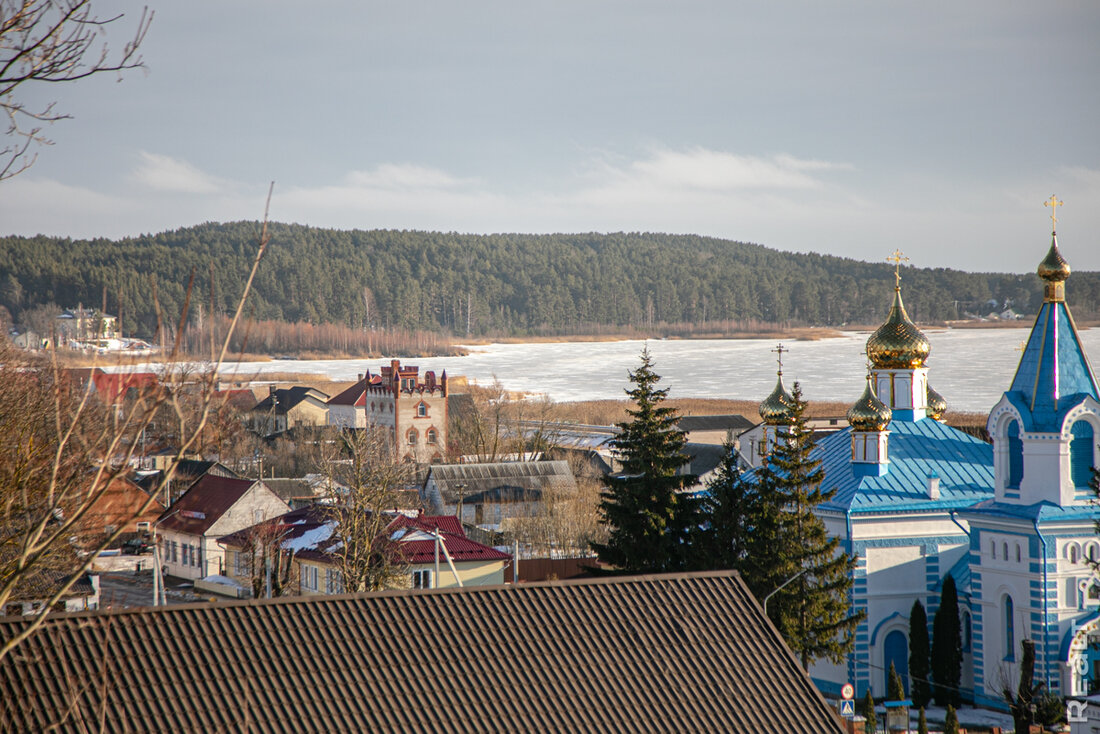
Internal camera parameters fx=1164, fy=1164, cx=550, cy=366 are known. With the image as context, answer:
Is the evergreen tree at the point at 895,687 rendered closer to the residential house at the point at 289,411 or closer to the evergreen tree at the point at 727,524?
the evergreen tree at the point at 727,524

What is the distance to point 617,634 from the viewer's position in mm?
11758

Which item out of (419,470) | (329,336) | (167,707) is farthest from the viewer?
(329,336)

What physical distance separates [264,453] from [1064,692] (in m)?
48.5

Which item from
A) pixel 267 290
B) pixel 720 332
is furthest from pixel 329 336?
pixel 720 332

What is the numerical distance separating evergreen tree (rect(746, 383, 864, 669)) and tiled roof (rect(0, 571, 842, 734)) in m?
9.21

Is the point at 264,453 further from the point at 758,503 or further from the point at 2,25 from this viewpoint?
the point at 2,25

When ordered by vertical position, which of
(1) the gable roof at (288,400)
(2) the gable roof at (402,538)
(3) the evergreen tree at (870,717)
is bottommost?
(3) the evergreen tree at (870,717)

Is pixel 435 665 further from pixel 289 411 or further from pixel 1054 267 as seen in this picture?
pixel 289 411

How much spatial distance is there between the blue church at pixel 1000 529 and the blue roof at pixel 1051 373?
25mm

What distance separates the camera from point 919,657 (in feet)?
75.5

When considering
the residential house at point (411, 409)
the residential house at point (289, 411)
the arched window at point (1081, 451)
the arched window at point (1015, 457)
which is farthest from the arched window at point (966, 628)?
the residential house at point (289, 411)

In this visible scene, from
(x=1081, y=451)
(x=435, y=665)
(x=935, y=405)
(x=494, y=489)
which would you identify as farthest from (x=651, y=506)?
→ (x=494, y=489)

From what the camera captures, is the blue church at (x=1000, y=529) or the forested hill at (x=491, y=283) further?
the forested hill at (x=491, y=283)

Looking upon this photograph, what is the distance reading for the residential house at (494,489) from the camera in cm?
4553
